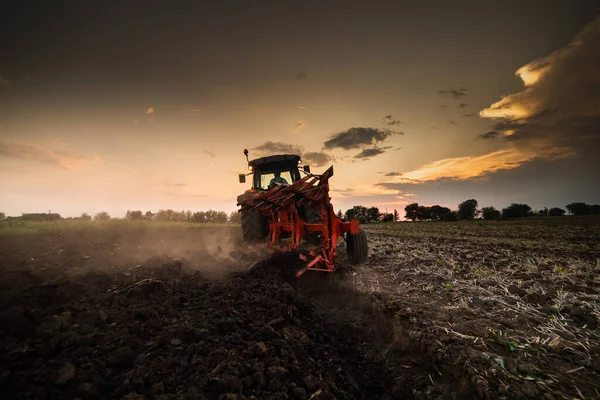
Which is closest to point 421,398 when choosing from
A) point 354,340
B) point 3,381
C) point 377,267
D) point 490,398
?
point 490,398

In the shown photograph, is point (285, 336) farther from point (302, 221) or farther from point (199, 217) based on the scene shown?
point (199, 217)

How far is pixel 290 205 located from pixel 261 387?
3656mm

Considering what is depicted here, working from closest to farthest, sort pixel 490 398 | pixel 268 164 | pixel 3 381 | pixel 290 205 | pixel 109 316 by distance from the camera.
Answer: pixel 3 381, pixel 490 398, pixel 109 316, pixel 290 205, pixel 268 164

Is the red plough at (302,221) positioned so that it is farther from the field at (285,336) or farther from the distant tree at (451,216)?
the distant tree at (451,216)

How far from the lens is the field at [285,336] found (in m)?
1.66

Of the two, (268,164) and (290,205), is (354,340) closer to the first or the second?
(290,205)

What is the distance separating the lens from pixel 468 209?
41.2 metres

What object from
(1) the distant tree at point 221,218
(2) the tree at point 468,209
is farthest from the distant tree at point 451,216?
(1) the distant tree at point 221,218

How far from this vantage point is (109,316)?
240 centimetres

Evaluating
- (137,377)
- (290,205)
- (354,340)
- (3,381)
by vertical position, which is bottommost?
(354,340)

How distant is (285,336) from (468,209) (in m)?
48.1

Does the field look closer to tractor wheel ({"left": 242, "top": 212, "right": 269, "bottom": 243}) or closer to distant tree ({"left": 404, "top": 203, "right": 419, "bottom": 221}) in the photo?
tractor wheel ({"left": 242, "top": 212, "right": 269, "bottom": 243})

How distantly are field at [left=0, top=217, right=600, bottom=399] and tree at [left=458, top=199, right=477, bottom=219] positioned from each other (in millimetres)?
38227

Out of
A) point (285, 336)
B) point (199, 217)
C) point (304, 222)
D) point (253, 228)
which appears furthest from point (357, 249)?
point (199, 217)
